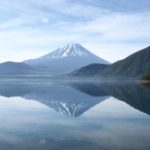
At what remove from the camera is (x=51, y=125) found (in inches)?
1366

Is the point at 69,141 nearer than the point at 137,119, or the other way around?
the point at 69,141

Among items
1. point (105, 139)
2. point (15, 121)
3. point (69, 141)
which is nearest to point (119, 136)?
point (105, 139)

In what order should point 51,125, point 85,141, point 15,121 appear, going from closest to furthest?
point 85,141 < point 51,125 < point 15,121

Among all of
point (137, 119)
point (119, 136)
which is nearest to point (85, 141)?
point (119, 136)

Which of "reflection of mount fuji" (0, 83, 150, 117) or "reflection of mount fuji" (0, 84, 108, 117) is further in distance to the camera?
"reflection of mount fuji" (0, 83, 150, 117)

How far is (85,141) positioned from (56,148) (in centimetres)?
317

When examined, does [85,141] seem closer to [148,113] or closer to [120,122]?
[120,122]

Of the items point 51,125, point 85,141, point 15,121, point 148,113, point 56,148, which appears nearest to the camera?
point 56,148

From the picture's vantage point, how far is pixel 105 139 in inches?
1029

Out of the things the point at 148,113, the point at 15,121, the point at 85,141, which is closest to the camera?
the point at 85,141

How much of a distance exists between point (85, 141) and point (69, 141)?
1200 mm

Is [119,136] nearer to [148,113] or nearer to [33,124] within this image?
[33,124]

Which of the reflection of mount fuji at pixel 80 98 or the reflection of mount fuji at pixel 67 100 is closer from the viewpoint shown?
the reflection of mount fuji at pixel 67 100

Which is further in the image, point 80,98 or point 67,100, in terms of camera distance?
point 80,98
